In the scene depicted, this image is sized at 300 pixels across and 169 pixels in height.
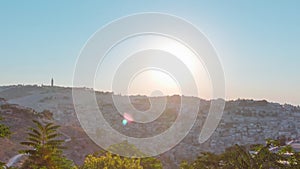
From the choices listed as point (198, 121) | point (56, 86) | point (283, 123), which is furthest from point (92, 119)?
→ point (56, 86)

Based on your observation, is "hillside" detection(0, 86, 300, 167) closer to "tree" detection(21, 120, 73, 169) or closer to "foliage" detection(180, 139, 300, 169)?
"tree" detection(21, 120, 73, 169)

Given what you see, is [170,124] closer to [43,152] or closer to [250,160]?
[43,152]

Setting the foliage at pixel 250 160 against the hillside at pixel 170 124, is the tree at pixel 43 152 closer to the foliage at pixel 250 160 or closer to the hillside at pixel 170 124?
the foliage at pixel 250 160

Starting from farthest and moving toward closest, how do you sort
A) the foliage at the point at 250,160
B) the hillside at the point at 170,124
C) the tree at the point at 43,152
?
1. the hillside at the point at 170,124
2. the tree at the point at 43,152
3. the foliage at the point at 250,160

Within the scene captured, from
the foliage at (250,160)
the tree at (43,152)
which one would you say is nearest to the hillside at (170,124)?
the tree at (43,152)

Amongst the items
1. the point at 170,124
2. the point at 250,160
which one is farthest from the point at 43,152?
the point at 170,124

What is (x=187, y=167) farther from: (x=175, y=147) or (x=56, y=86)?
(x=56, y=86)

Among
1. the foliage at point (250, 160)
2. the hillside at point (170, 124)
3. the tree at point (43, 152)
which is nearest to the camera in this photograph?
the foliage at point (250, 160)

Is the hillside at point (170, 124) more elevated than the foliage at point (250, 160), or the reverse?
the hillside at point (170, 124)

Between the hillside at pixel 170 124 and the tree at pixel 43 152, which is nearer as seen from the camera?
the tree at pixel 43 152

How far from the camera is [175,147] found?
43.2 meters

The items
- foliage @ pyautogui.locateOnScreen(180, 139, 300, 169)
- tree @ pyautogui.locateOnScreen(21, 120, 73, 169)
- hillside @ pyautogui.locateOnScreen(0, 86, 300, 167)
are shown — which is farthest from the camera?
hillside @ pyautogui.locateOnScreen(0, 86, 300, 167)

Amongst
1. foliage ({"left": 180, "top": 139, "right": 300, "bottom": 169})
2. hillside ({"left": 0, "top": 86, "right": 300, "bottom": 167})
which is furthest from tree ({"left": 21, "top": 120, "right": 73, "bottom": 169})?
hillside ({"left": 0, "top": 86, "right": 300, "bottom": 167})

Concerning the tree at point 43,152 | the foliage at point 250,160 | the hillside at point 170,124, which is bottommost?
the foliage at point 250,160
